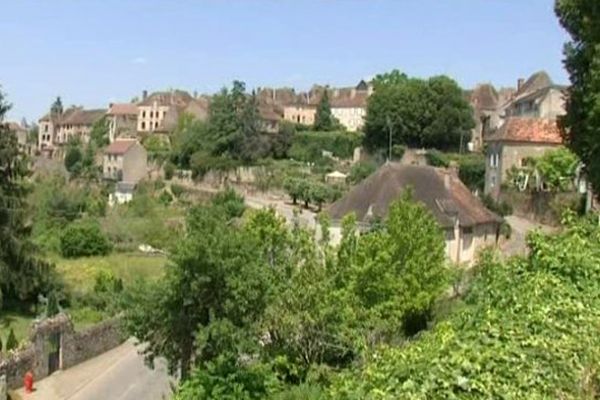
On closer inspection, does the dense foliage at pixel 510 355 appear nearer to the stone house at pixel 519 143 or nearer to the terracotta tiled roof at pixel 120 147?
the stone house at pixel 519 143

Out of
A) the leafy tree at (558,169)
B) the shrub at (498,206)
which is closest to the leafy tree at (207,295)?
the leafy tree at (558,169)

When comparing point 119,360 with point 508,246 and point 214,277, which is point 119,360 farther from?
point 508,246

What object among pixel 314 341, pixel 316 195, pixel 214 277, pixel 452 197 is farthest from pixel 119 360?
pixel 316 195

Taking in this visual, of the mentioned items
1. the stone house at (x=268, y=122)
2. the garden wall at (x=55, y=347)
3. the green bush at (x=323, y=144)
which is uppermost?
the stone house at (x=268, y=122)

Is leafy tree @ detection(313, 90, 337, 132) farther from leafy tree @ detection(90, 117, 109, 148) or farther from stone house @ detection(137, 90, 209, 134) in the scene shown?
leafy tree @ detection(90, 117, 109, 148)

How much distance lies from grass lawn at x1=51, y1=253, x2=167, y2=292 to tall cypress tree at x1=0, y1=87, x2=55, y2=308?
225 cm

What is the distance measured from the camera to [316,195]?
60.3 meters

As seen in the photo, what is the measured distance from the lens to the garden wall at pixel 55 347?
2347cm

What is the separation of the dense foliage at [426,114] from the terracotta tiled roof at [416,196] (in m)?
37.9

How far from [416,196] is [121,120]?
84.4 metres

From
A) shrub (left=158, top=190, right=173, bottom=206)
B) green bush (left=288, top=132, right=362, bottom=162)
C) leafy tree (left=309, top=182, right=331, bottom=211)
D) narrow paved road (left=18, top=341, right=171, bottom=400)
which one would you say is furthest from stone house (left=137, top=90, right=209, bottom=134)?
narrow paved road (left=18, top=341, right=171, bottom=400)

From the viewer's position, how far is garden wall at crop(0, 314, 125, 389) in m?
23.5

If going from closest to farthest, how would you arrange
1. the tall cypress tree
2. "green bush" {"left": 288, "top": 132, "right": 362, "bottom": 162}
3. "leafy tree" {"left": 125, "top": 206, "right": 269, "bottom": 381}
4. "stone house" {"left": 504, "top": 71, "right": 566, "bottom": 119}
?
1. "leafy tree" {"left": 125, "top": 206, "right": 269, "bottom": 381}
2. the tall cypress tree
3. "stone house" {"left": 504, "top": 71, "right": 566, "bottom": 119}
4. "green bush" {"left": 288, "top": 132, "right": 362, "bottom": 162}

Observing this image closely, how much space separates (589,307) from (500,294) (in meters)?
1.20
